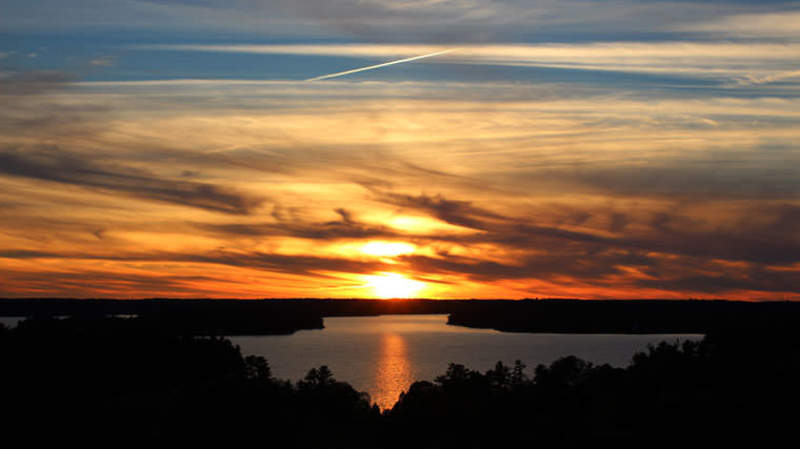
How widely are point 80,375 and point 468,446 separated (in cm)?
5234

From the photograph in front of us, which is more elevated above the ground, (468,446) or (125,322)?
(125,322)

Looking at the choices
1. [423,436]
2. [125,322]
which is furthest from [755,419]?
[125,322]

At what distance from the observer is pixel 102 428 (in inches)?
2453

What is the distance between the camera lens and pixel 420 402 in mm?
75562

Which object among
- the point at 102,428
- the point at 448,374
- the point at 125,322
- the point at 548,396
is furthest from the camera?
the point at 125,322

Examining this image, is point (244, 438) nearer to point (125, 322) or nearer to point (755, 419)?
point (755, 419)

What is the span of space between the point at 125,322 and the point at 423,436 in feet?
243

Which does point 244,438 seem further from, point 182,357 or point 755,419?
point 182,357

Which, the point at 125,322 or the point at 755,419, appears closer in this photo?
the point at 755,419

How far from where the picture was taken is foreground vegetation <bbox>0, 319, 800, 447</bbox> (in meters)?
63.0

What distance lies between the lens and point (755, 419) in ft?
212

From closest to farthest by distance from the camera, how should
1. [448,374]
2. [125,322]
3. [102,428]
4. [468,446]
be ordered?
[102,428] → [468,446] → [448,374] → [125,322]

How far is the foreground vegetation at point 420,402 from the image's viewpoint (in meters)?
63.0

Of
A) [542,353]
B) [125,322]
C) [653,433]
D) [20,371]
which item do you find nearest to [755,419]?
[653,433]
